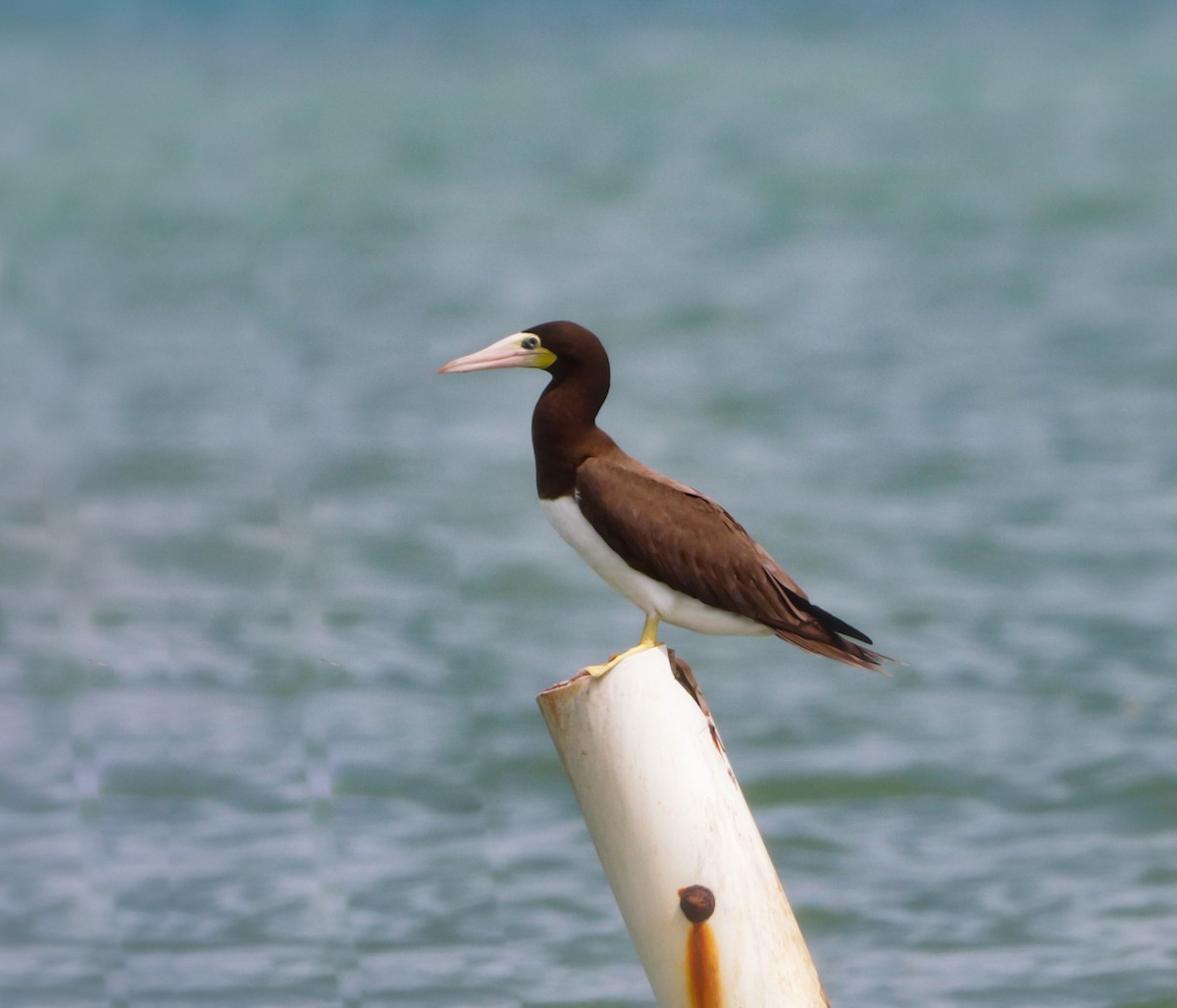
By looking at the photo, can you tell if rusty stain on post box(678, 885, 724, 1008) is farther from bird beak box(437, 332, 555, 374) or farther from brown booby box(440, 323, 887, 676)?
bird beak box(437, 332, 555, 374)

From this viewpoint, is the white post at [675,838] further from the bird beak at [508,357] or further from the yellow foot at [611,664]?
the bird beak at [508,357]

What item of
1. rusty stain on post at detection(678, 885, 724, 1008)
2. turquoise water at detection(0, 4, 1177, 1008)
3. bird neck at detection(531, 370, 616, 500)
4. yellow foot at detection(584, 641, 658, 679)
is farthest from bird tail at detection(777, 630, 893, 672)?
turquoise water at detection(0, 4, 1177, 1008)

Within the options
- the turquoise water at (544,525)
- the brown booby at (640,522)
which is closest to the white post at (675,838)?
the brown booby at (640,522)

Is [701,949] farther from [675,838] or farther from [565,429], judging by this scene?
[565,429]

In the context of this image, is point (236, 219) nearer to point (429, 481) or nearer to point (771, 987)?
point (429, 481)

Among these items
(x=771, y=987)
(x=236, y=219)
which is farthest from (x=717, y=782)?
(x=236, y=219)

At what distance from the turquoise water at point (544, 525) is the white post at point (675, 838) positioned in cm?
375

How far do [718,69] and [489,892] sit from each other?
24.2 m

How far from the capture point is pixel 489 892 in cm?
859

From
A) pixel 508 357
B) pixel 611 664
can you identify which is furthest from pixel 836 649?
pixel 508 357

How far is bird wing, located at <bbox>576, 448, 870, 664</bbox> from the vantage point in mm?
4391

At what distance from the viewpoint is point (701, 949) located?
3.91 metres

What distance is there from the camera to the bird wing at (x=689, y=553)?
439 centimetres

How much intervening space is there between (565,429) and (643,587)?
420 mm
